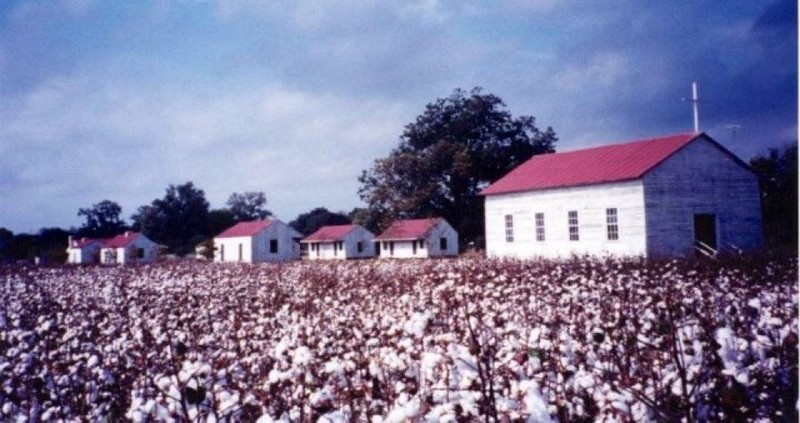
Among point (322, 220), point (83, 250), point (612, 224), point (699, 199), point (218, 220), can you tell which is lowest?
point (612, 224)

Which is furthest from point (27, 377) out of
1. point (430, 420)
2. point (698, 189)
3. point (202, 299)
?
point (698, 189)

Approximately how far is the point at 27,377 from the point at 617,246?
2410cm

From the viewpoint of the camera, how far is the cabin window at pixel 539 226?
29.6 m

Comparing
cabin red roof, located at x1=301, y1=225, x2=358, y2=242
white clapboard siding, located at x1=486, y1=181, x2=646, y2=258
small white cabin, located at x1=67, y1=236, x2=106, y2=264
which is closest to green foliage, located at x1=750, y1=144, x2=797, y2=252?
white clapboard siding, located at x1=486, y1=181, x2=646, y2=258

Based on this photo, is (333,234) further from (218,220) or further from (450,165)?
(218,220)

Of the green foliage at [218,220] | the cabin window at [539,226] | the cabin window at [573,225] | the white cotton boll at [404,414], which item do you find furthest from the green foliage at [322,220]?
the white cotton boll at [404,414]

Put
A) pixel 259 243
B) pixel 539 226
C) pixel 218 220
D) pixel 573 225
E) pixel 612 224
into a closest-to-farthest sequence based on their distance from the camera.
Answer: pixel 612 224 < pixel 573 225 < pixel 539 226 < pixel 259 243 < pixel 218 220

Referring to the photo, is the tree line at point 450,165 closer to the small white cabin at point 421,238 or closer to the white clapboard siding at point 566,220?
the small white cabin at point 421,238

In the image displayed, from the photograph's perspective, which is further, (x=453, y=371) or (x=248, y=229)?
(x=248, y=229)

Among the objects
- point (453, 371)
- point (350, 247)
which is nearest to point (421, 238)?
point (350, 247)

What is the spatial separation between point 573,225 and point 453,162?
29209mm

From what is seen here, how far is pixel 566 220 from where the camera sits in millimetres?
28469

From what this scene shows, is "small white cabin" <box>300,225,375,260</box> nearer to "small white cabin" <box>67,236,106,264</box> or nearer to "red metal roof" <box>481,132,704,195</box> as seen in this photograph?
"red metal roof" <box>481,132,704,195</box>

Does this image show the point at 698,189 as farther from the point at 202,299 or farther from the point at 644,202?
the point at 202,299
